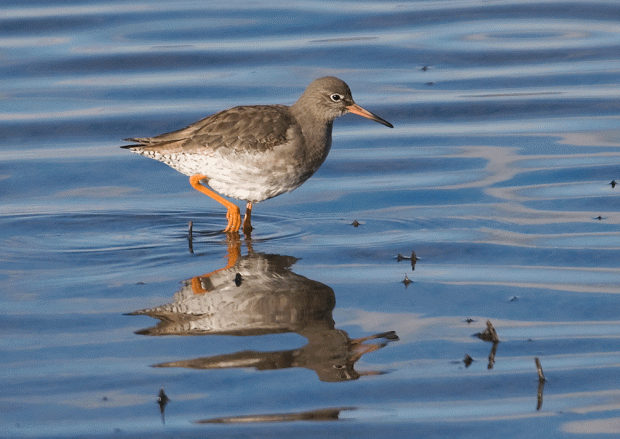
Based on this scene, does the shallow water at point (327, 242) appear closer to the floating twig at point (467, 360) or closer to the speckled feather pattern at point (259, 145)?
the floating twig at point (467, 360)

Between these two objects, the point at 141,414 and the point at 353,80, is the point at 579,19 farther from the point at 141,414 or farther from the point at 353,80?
the point at 141,414

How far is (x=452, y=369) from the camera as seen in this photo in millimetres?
6047

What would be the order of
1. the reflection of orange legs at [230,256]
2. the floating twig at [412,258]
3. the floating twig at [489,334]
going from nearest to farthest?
the floating twig at [489,334], the reflection of orange legs at [230,256], the floating twig at [412,258]

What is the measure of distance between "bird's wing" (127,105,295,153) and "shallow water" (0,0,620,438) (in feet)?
2.57

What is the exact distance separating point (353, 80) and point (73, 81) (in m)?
4.26

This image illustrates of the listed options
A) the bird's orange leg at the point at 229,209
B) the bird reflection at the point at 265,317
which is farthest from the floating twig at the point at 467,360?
the bird's orange leg at the point at 229,209

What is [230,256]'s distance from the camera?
837 cm

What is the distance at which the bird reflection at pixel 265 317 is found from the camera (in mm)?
6160

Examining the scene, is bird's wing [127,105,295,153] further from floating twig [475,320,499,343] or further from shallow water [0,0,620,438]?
floating twig [475,320,499,343]

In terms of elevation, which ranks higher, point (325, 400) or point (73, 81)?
point (73, 81)

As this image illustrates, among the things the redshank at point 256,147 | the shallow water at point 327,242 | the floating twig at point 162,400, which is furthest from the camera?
the redshank at point 256,147

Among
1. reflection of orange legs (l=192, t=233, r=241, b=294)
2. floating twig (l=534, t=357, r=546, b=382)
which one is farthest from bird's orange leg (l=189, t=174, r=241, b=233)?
floating twig (l=534, t=357, r=546, b=382)

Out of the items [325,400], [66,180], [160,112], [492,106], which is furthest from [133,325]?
[492,106]

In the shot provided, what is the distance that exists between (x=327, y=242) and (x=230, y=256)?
35.7 inches
